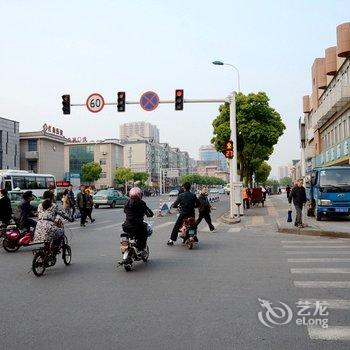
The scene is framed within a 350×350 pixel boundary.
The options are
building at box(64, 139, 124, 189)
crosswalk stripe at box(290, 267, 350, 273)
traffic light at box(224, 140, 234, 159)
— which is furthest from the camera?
building at box(64, 139, 124, 189)

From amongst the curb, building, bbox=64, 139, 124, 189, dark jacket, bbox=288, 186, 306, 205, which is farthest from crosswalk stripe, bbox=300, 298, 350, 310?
building, bbox=64, 139, 124, 189

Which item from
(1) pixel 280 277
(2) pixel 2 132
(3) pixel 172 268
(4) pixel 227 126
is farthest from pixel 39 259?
(2) pixel 2 132

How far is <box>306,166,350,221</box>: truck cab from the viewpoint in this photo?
19.5m

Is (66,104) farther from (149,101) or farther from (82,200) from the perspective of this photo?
(82,200)

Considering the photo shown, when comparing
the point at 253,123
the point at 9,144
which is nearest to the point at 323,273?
the point at 253,123

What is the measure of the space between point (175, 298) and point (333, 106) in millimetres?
34015

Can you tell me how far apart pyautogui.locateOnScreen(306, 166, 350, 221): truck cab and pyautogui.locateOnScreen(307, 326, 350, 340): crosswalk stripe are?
15.3 m

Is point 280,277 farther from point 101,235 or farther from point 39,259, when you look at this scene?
point 101,235

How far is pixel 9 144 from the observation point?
75.1m

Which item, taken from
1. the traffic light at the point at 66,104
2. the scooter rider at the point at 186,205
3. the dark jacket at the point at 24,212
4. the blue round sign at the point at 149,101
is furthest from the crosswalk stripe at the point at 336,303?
the traffic light at the point at 66,104

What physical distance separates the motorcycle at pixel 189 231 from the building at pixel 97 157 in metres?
104

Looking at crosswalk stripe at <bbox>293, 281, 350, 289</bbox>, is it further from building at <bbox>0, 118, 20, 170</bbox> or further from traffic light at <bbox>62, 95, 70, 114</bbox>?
building at <bbox>0, 118, 20, 170</bbox>

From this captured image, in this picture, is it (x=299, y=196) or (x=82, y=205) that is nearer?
(x=299, y=196)

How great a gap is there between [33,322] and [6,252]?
7.41 meters
